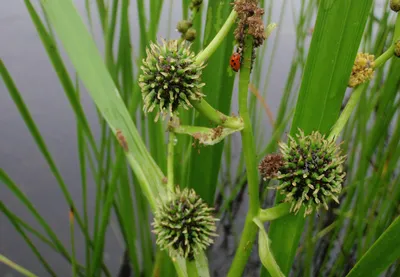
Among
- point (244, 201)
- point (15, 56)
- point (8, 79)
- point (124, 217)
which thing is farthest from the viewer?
point (15, 56)

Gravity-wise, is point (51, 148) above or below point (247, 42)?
below

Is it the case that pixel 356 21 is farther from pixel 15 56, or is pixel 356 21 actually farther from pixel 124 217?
pixel 15 56

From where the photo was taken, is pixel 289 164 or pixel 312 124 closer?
pixel 289 164

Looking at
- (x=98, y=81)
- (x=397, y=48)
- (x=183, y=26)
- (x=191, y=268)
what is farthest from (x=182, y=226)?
(x=397, y=48)

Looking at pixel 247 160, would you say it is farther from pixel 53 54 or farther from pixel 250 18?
pixel 53 54

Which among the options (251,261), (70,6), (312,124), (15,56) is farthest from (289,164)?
(15,56)
